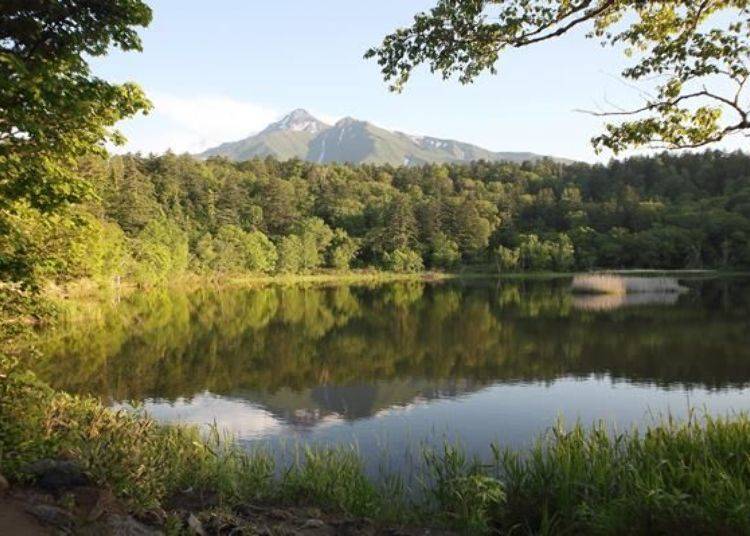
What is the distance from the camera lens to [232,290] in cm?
7444

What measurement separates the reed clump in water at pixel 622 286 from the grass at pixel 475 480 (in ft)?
202

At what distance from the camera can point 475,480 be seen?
9.05 meters

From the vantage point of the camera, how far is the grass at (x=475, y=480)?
7.39 metres

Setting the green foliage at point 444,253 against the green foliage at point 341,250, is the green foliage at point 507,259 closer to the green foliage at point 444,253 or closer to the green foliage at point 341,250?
the green foliage at point 444,253

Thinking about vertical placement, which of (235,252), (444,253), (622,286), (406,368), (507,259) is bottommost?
(406,368)

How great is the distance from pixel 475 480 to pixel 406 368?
18.4 metres

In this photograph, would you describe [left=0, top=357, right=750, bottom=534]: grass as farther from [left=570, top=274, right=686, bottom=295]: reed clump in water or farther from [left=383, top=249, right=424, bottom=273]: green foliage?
[left=383, top=249, right=424, bottom=273]: green foliage

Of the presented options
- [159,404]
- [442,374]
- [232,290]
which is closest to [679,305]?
[442,374]

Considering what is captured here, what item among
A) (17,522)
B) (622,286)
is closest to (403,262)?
(622,286)

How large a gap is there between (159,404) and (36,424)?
12.1 metres

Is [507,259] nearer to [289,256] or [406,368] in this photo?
[289,256]

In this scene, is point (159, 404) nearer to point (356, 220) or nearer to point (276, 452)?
point (276, 452)

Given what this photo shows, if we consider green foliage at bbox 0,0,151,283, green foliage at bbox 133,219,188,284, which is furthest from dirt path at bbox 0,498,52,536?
green foliage at bbox 133,219,188,284

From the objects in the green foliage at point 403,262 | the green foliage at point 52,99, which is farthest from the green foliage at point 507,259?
the green foliage at point 52,99
